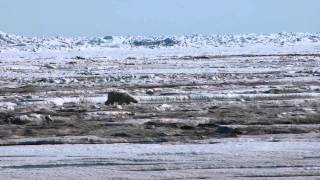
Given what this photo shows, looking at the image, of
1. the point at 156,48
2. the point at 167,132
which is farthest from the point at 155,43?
the point at 167,132

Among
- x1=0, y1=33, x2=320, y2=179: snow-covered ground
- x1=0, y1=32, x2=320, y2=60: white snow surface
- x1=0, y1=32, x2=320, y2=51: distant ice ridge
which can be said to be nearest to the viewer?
x1=0, y1=33, x2=320, y2=179: snow-covered ground

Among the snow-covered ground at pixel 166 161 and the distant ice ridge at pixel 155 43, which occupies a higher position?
the snow-covered ground at pixel 166 161

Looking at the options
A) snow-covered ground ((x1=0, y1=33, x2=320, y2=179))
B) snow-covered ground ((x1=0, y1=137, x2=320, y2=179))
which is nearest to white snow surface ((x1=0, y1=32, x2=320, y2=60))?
snow-covered ground ((x1=0, y1=33, x2=320, y2=179))

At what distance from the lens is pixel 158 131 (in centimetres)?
1285

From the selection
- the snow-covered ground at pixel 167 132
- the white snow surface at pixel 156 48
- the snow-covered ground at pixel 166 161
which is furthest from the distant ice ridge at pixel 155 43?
the snow-covered ground at pixel 166 161

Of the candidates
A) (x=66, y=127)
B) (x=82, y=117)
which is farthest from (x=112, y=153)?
(x=82, y=117)

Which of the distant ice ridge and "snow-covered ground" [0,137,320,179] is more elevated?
"snow-covered ground" [0,137,320,179]

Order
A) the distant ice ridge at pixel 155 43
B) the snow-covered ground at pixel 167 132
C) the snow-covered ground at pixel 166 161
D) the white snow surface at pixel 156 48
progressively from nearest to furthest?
the snow-covered ground at pixel 166 161, the snow-covered ground at pixel 167 132, the white snow surface at pixel 156 48, the distant ice ridge at pixel 155 43

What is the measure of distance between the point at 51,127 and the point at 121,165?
15.4 ft

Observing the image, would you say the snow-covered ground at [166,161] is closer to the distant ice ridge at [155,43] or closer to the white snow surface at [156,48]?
the white snow surface at [156,48]

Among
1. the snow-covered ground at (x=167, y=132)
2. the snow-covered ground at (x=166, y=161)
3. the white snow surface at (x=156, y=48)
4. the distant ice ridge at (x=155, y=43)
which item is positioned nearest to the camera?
Answer: the snow-covered ground at (x=166, y=161)

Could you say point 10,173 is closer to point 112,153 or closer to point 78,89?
point 112,153

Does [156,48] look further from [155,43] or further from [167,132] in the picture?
[167,132]

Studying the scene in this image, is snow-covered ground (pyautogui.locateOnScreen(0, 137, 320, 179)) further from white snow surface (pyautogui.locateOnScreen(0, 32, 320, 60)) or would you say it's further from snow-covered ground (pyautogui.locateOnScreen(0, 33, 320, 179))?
white snow surface (pyautogui.locateOnScreen(0, 32, 320, 60))
